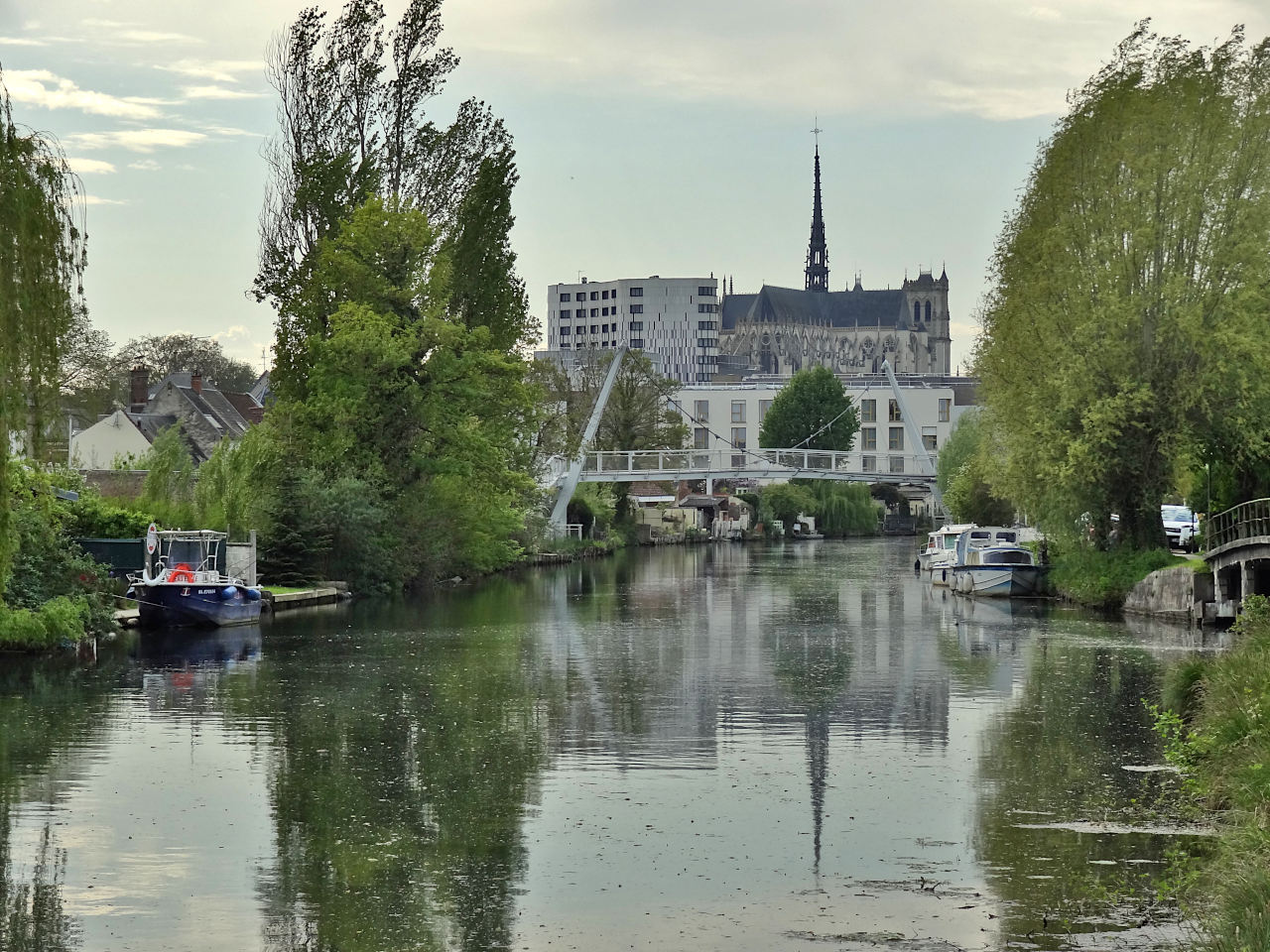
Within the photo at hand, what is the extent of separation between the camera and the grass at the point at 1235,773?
36.6 ft

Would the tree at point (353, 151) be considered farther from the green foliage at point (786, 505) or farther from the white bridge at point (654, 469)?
the green foliage at point (786, 505)

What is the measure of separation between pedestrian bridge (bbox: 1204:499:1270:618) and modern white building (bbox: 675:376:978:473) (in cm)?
8580

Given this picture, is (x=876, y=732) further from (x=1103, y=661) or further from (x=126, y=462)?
(x=126, y=462)

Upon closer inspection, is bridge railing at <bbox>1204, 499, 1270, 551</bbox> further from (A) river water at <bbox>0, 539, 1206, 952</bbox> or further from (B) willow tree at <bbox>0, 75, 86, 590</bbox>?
(B) willow tree at <bbox>0, 75, 86, 590</bbox>

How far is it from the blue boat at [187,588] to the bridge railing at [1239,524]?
841 inches

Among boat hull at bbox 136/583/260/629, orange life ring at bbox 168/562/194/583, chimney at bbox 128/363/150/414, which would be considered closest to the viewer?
boat hull at bbox 136/583/260/629

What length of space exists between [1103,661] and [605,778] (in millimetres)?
15160

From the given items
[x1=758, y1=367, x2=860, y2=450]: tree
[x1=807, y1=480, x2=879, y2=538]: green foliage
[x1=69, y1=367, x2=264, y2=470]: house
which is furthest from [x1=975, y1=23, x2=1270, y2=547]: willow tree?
[x1=758, y1=367, x2=860, y2=450]: tree

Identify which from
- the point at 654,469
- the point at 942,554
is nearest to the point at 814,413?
the point at 654,469

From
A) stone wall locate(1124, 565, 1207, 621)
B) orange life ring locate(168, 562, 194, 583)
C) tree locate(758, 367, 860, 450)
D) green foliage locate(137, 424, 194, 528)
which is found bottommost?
stone wall locate(1124, 565, 1207, 621)

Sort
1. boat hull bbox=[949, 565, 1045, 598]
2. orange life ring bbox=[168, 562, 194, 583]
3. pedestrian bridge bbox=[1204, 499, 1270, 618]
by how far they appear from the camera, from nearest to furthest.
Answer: pedestrian bridge bbox=[1204, 499, 1270, 618] → orange life ring bbox=[168, 562, 194, 583] → boat hull bbox=[949, 565, 1045, 598]

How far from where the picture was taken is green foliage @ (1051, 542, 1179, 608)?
45.9 meters

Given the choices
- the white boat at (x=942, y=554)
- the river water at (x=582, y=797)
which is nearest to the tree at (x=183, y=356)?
the white boat at (x=942, y=554)

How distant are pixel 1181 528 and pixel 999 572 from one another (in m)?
9.11
